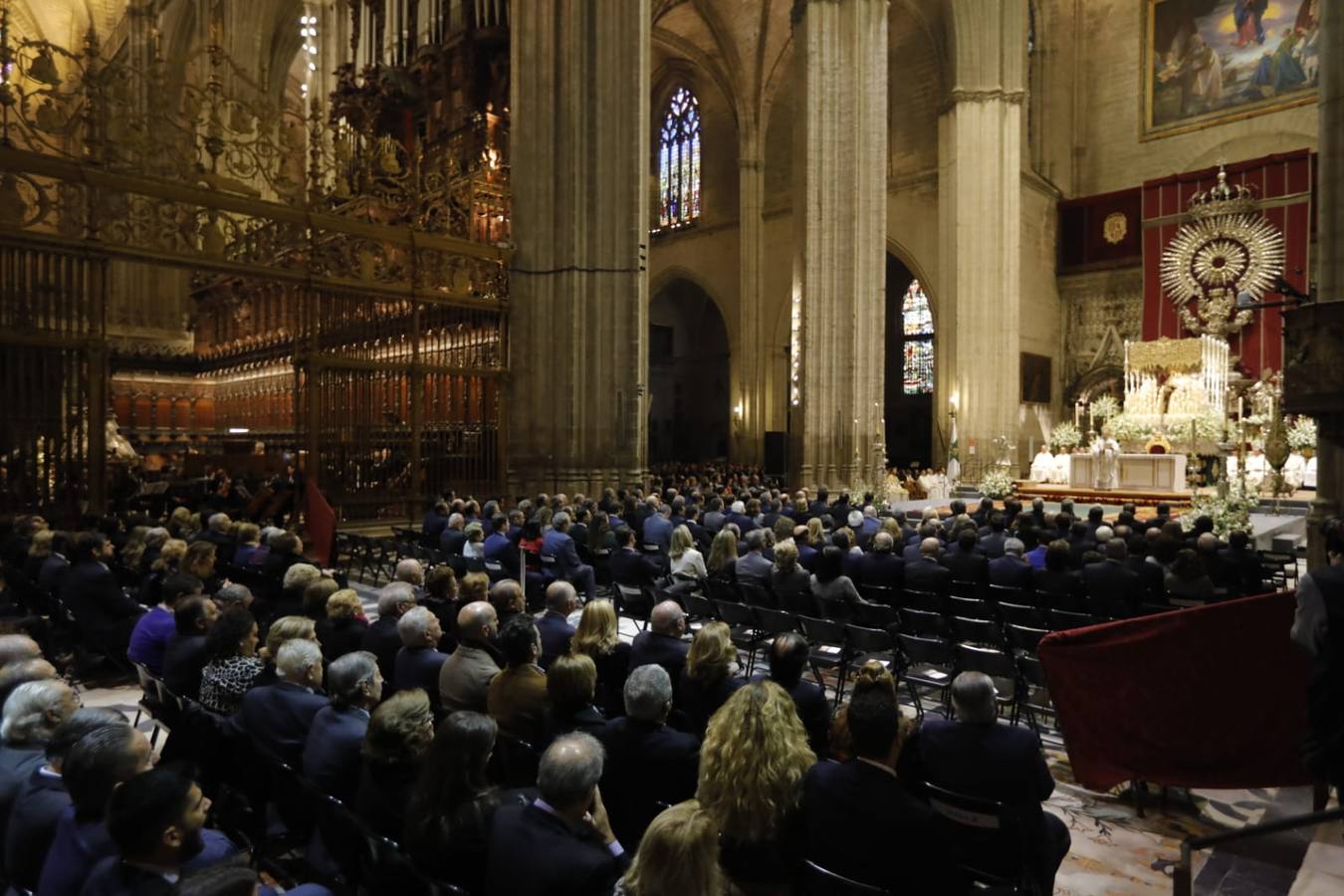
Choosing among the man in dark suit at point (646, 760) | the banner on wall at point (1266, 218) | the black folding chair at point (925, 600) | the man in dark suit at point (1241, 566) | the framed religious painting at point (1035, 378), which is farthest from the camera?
the framed religious painting at point (1035, 378)

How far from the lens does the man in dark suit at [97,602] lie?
5.49m

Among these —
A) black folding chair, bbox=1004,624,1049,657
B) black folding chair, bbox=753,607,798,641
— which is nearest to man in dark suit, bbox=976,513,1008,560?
black folding chair, bbox=1004,624,1049,657

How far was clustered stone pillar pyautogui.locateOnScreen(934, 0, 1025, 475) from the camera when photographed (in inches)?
917

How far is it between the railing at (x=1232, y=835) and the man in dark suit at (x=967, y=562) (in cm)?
433

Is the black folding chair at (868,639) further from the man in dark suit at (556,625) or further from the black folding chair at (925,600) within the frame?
the man in dark suit at (556,625)

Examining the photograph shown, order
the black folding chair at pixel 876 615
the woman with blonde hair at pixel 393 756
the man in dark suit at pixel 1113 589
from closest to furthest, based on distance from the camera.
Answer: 1. the woman with blonde hair at pixel 393 756
2. the black folding chair at pixel 876 615
3. the man in dark suit at pixel 1113 589

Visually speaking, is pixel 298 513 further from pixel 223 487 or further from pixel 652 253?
pixel 652 253

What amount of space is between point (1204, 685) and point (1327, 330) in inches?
132

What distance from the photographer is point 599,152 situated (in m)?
→ 14.0

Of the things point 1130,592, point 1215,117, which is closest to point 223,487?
point 1130,592

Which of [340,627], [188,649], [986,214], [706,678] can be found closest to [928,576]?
[706,678]

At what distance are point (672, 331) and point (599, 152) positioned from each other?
813 inches

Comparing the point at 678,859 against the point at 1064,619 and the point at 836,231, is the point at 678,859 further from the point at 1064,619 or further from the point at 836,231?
the point at 836,231

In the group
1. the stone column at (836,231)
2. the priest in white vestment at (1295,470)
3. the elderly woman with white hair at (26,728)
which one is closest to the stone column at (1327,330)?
the elderly woman with white hair at (26,728)
